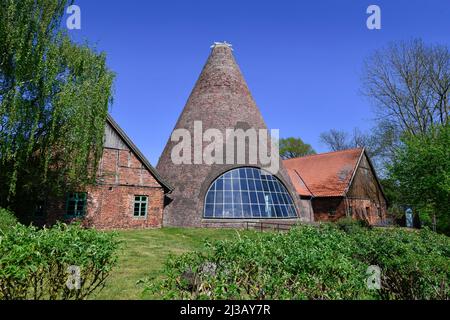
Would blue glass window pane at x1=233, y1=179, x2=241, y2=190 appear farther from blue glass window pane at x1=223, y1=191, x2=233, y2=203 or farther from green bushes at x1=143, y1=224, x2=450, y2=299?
green bushes at x1=143, y1=224, x2=450, y2=299

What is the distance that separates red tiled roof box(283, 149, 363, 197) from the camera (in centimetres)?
2545

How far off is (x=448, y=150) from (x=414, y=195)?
12.2ft

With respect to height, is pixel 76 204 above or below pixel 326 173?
below

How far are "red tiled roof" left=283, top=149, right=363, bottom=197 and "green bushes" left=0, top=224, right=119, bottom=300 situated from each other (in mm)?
21751

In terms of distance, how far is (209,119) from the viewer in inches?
861

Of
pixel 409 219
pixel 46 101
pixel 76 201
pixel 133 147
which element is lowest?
pixel 409 219

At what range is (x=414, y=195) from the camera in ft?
65.2

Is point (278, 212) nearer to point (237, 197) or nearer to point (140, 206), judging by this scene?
point (237, 197)

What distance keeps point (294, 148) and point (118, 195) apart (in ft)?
131

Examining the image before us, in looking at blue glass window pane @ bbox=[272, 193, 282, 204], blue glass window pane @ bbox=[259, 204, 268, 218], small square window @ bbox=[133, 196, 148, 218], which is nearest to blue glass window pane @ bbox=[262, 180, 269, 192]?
blue glass window pane @ bbox=[272, 193, 282, 204]

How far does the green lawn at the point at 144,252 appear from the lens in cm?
655

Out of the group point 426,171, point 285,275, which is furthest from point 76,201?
point 426,171
